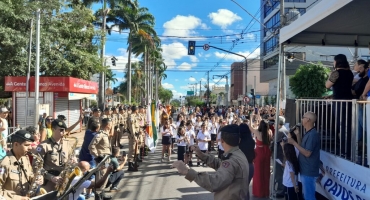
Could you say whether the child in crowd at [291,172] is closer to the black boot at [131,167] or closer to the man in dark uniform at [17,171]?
the man in dark uniform at [17,171]

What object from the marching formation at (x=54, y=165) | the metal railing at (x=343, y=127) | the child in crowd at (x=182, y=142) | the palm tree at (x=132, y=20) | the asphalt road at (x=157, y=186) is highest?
the palm tree at (x=132, y=20)

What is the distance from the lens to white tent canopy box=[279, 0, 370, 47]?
4922mm

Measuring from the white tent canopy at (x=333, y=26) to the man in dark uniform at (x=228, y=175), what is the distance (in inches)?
95.6

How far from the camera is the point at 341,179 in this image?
4625 mm

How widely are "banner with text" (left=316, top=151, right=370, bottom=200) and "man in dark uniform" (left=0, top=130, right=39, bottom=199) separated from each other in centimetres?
393

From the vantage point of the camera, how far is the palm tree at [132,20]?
A: 32.1 m

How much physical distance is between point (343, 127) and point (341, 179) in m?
0.81

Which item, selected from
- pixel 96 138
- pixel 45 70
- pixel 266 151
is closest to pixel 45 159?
pixel 96 138

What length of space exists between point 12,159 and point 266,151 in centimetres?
494

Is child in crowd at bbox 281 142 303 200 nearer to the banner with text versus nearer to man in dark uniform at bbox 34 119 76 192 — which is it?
the banner with text

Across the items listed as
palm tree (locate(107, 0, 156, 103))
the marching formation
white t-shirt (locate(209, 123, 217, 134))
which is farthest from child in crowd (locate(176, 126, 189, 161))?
palm tree (locate(107, 0, 156, 103))

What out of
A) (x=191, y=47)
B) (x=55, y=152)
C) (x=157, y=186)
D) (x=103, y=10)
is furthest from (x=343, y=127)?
(x=103, y=10)

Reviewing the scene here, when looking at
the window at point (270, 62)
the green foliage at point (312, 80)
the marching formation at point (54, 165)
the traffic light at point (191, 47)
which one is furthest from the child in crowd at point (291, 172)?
the window at point (270, 62)

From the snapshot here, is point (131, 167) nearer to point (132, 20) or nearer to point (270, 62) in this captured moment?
point (132, 20)
